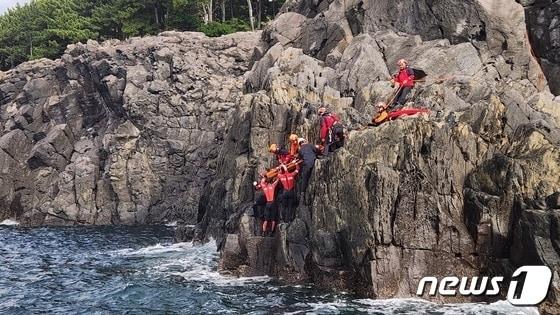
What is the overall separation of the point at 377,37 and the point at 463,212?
19764 millimetres

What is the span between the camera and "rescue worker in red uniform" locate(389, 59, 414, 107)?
28.9m

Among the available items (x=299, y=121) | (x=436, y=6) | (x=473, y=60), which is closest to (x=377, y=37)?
(x=436, y=6)

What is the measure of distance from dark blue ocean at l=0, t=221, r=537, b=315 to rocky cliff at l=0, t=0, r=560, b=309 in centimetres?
143

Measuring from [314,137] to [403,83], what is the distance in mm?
5131

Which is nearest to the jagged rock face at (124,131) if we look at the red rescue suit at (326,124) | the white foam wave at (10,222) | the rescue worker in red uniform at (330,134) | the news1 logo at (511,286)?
the white foam wave at (10,222)

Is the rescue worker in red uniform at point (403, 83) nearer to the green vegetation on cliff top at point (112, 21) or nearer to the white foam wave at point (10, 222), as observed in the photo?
the white foam wave at point (10, 222)

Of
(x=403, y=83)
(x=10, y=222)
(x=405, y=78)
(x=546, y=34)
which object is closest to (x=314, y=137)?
(x=403, y=83)

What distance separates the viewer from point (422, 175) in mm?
21859

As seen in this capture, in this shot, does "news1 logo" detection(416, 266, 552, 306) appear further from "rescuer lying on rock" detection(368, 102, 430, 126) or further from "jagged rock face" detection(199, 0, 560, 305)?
"rescuer lying on rock" detection(368, 102, 430, 126)

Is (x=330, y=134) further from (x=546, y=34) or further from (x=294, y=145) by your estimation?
(x=546, y=34)

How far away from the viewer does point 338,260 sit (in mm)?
22922

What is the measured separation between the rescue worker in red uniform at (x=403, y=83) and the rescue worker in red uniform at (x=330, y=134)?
12.4 ft

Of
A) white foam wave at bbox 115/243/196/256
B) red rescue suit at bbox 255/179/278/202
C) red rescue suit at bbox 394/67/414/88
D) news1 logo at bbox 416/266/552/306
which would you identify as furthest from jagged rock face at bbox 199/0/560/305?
white foam wave at bbox 115/243/196/256

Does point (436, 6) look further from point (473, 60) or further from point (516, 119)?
point (516, 119)
